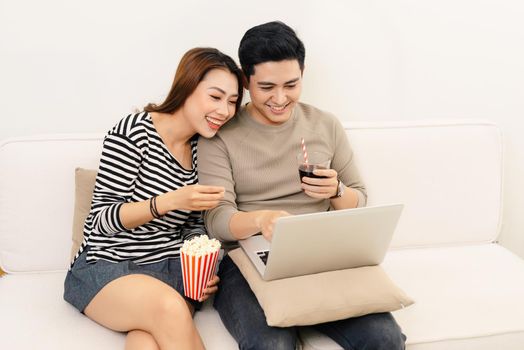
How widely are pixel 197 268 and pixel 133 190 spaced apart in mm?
360

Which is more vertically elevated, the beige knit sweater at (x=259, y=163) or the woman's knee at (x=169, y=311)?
the beige knit sweater at (x=259, y=163)

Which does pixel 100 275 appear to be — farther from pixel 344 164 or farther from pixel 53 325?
pixel 344 164

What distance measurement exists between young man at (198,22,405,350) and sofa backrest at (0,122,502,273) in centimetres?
18

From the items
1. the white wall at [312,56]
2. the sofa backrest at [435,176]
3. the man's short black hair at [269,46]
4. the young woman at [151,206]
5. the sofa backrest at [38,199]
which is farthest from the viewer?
the sofa backrest at [435,176]

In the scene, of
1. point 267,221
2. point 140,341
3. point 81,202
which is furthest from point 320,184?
point 81,202

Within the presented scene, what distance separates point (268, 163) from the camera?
1766mm

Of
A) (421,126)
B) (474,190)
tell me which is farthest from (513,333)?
(421,126)

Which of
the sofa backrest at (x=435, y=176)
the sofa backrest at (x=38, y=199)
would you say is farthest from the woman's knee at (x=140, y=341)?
the sofa backrest at (x=435, y=176)

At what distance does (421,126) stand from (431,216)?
35 cm

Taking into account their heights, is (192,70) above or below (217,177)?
above

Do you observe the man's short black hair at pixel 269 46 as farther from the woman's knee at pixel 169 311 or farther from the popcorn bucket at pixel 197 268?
the woman's knee at pixel 169 311

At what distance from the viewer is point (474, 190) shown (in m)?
2.05

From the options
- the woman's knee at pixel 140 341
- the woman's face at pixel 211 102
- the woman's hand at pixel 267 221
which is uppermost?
the woman's face at pixel 211 102

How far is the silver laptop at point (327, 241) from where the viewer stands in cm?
132
